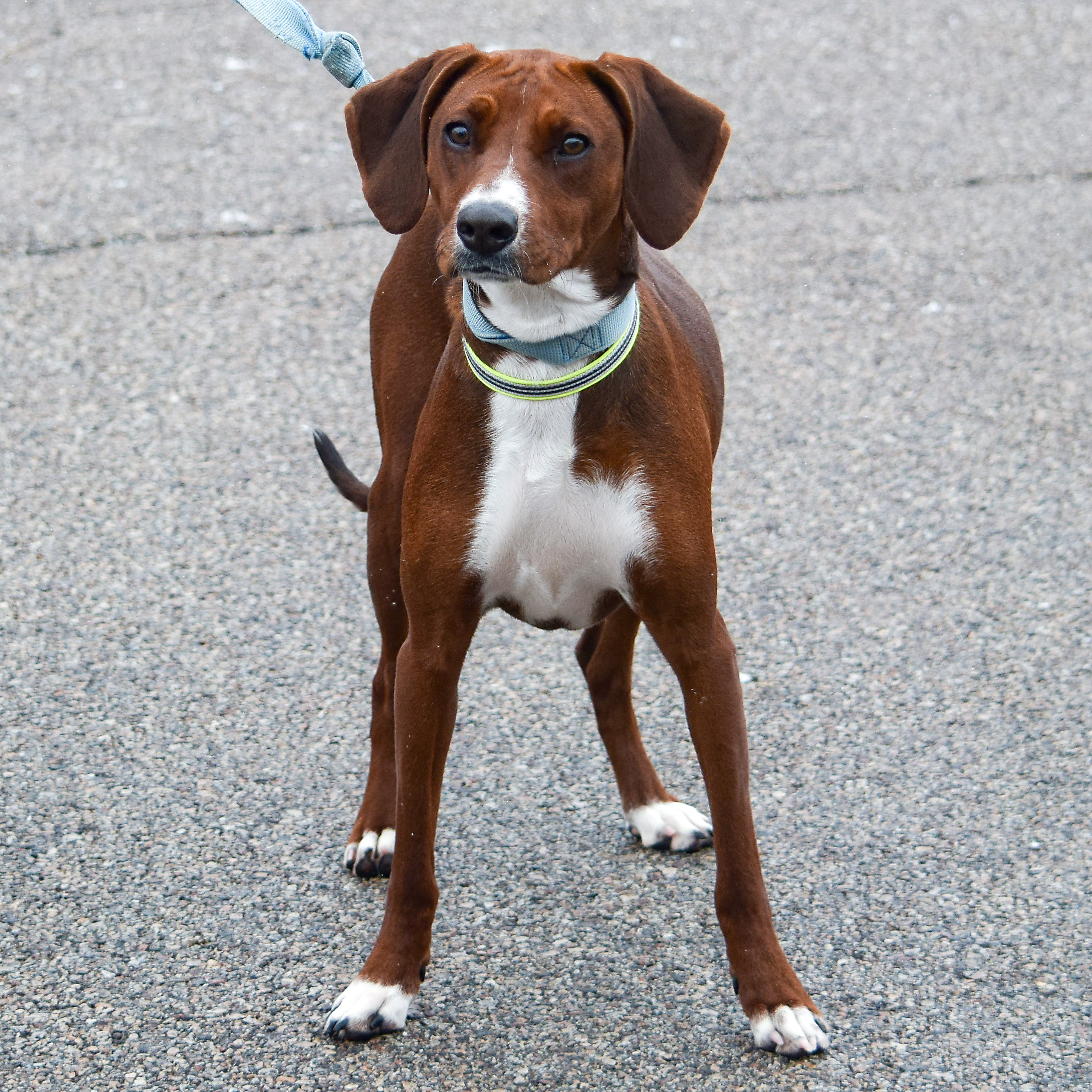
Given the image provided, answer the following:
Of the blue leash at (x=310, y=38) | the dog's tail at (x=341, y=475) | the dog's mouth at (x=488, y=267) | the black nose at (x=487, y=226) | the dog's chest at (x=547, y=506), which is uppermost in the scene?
the black nose at (x=487, y=226)

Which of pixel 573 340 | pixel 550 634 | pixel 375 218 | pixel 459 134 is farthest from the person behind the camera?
pixel 375 218

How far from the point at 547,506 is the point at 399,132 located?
0.78 m

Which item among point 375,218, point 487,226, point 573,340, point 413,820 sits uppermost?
point 487,226

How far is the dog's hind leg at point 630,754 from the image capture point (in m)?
3.62

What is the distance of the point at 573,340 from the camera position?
276 cm

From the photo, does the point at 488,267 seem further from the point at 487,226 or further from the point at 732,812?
the point at 732,812

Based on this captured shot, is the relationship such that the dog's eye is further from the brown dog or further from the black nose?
the black nose

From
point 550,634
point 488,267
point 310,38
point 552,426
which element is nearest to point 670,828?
point 550,634

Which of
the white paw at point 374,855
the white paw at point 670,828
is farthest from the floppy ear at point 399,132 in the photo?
the white paw at point 670,828

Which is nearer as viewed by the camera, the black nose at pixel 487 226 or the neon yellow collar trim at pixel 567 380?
the black nose at pixel 487 226

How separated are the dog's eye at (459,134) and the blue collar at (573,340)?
0.26m

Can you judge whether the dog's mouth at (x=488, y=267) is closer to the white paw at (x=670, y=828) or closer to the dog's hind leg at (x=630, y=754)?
the dog's hind leg at (x=630, y=754)

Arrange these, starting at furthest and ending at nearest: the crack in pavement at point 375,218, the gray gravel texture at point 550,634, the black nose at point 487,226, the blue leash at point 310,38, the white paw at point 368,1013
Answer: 1. the crack in pavement at point 375,218
2. the blue leash at point 310,38
3. the gray gravel texture at point 550,634
4. the white paw at point 368,1013
5. the black nose at point 487,226

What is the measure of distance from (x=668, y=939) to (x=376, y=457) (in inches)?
96.9
